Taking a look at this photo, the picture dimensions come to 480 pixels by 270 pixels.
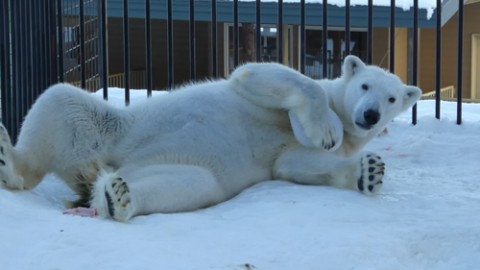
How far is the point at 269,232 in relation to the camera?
11.5 feet

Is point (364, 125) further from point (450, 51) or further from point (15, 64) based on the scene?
point (450, 51)

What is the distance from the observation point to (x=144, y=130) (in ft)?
14.9

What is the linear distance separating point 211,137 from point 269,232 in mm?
1149

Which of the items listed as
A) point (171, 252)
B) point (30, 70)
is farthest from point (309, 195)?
point (30, 70)

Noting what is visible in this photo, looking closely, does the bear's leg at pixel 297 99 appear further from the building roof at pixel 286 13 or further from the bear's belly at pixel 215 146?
the building roof at pixel 286 13

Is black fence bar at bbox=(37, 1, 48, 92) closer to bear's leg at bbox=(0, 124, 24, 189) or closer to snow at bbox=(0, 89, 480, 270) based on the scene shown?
snow at bbox=(0, 89, 480, 270)

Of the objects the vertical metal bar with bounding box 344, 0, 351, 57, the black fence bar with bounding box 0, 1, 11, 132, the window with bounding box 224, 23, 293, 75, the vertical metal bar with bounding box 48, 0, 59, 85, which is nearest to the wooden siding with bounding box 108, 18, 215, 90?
the window with bounding box 224, 23, 293, 75

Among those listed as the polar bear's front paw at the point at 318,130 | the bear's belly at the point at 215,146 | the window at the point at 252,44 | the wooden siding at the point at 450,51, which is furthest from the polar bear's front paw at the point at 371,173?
the wooden siding at the point at 450,51

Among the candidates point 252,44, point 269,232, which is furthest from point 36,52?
point 252,44

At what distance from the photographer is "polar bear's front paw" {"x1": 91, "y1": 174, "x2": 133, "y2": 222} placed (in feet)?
11.8

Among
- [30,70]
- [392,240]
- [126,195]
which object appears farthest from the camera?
[30,70]

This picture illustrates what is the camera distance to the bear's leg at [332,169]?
4301mm

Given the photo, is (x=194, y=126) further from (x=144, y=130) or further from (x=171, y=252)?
(x=171, y=252)

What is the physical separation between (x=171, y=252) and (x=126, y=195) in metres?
0.70
